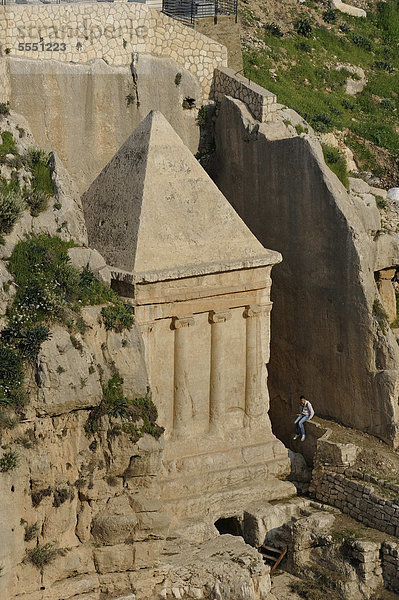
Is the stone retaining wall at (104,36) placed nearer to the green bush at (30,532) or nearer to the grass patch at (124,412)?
the grass patch at (124,412)

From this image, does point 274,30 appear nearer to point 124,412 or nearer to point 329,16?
point 329,16

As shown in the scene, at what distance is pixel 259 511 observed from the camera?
2495 cm

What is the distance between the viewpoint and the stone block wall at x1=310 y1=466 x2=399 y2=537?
24.6 metres

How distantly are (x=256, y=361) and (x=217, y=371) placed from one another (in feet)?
2.92

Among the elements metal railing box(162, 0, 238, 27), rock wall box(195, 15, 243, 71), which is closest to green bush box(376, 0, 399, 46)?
metal railing box(162, 0, 238, 27)

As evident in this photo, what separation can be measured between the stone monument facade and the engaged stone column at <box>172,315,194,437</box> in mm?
18

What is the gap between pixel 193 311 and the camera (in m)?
24.8

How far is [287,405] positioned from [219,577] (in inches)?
250

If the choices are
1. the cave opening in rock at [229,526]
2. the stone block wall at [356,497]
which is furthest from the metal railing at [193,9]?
the cave opening in rock at [229,526]

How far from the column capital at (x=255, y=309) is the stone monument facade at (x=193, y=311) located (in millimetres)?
25

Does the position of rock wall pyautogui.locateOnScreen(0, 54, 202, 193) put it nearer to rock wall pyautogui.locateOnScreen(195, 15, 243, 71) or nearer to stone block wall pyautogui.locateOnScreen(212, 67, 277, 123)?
stone block wall pyautogui.locateOnScreen(212, 67, 277, 123)

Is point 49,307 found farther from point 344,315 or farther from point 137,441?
point 344,315

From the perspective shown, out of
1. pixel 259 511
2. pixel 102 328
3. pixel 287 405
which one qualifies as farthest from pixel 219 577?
pixel 287 405

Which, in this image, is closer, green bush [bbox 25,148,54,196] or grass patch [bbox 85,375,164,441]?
grass patch [bbox 85,375,164,441]
